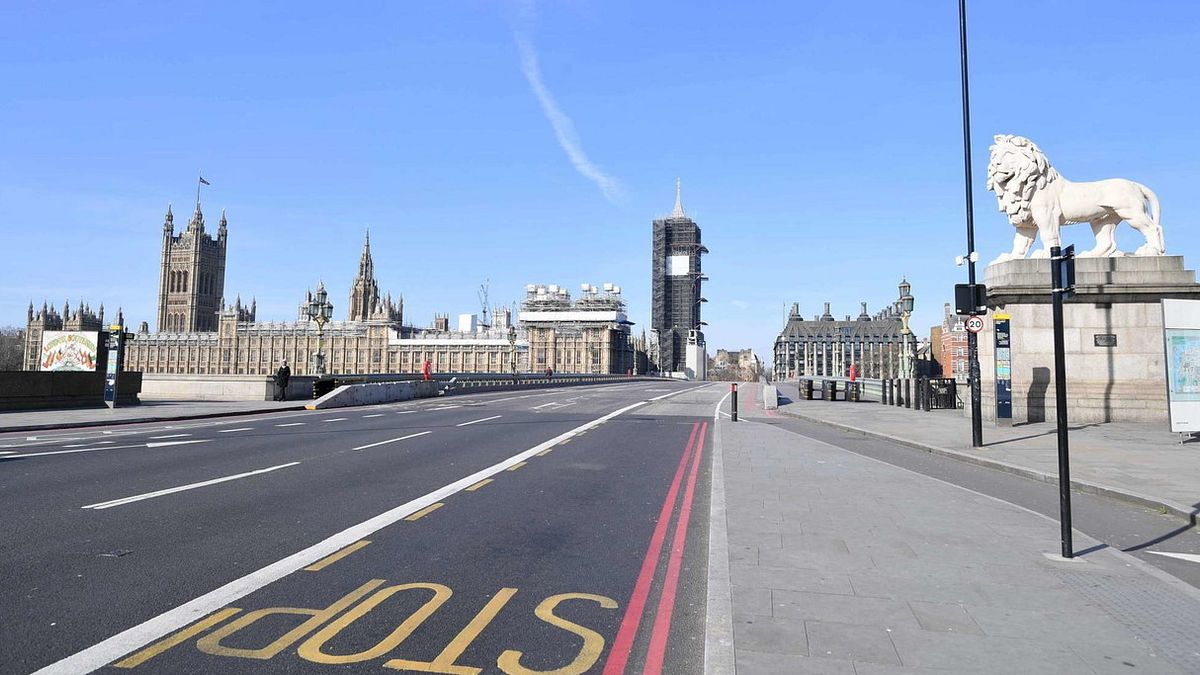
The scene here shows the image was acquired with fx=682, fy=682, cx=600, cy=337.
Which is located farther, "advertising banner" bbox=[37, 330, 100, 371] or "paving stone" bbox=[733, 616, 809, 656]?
"advertising banner" bbox=[37, 330, 100, 371]

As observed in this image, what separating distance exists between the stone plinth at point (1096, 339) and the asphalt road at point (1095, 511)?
7443 mm

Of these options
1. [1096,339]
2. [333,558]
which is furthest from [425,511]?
[1096,339]

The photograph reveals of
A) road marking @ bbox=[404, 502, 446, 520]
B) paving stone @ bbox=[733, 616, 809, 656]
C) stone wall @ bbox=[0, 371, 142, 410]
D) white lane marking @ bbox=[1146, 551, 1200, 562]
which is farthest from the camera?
stone wall @ bbox=[0, 371, 142, 410]

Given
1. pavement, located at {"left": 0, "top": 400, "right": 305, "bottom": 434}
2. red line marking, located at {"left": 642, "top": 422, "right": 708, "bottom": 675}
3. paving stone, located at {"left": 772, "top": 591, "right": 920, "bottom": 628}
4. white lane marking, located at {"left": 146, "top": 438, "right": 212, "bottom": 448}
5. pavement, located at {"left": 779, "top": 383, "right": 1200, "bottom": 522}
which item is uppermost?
pavement, located at {"left": 779, "top": 383, "right": 1200, "bottom": 522}

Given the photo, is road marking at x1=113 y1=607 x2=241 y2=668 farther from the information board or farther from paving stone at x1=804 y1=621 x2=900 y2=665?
the information board

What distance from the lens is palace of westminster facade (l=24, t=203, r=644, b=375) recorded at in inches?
6388

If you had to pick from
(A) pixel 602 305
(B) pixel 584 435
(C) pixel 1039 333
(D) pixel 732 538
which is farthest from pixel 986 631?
(A) pixel 602 305

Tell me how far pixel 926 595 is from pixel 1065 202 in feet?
65.8

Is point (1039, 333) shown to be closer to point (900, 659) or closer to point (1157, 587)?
point (1157, 587)

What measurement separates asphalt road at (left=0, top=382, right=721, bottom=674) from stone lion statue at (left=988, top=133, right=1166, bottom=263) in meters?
14.9

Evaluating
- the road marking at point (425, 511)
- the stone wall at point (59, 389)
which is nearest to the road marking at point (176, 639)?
the road marking at point (425, 511)

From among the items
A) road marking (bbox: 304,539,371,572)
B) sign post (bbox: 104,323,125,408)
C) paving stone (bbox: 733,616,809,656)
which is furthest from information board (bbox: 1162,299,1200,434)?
sign post (bbox: 104,323,125,408)

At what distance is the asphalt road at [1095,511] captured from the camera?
23.9 ft

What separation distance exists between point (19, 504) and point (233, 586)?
5133 mm
